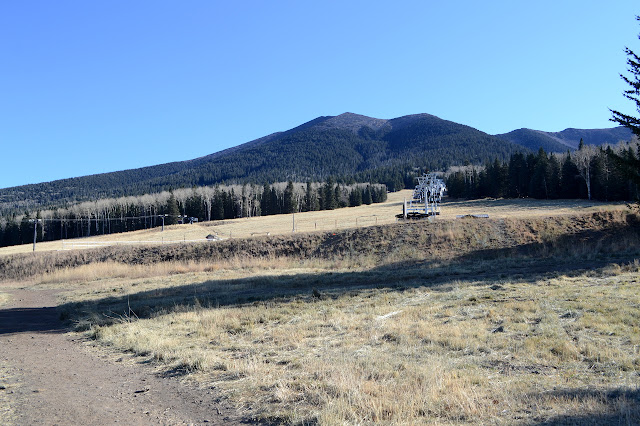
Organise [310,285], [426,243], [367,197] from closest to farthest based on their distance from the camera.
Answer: [310,285]
[426,243]
[367,197]

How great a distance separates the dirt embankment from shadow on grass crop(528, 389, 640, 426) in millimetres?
24759

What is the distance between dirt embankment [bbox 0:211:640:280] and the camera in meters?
33.4

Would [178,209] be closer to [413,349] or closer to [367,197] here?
[367,197]

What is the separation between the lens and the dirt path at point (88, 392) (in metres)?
6.62

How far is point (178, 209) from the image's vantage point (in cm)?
12138

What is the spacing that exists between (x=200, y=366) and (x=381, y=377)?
3.66 m

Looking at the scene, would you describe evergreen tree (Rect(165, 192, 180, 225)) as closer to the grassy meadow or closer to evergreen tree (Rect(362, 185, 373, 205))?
evergreen tree (Rect(362, 185, 373, 205))

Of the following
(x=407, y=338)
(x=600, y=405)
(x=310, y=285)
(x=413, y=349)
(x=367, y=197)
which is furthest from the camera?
(x=367, y=197)

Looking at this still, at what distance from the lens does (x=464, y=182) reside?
364ft

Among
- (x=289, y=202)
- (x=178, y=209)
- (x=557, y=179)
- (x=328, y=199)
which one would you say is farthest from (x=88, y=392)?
(x=178, y=209)

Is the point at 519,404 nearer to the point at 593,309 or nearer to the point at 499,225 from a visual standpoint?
the point at 593,309

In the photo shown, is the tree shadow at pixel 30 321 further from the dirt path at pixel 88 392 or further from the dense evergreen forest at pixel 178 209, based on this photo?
the dense evergreen forest at pixel 178 209

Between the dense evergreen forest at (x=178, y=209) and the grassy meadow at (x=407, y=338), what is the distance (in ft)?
303

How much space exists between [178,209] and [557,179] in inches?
3573
